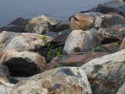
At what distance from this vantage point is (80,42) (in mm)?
14711

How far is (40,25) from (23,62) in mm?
11415

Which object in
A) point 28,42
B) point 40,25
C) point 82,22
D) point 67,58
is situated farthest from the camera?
point 40,25

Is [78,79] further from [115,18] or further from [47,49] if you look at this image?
[115,18]

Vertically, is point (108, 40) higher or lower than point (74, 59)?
lower

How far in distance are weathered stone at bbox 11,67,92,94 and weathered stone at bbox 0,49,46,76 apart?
5.07 meters

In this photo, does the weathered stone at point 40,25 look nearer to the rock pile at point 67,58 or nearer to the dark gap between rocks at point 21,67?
the rock pile at point 67,58

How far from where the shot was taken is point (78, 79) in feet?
27.5

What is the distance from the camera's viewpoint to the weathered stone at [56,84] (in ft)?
26.4

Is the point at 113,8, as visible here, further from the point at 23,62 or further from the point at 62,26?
the point at 23,62

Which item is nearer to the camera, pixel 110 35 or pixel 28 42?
pixel 110 35

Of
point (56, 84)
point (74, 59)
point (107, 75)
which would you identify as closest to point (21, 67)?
point (74, 59)

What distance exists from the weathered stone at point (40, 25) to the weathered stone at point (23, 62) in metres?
10.7

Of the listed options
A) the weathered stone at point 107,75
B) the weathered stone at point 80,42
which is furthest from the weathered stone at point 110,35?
the weathered stone at point 107,75

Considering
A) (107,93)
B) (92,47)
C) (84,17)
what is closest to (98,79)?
(107,93)
